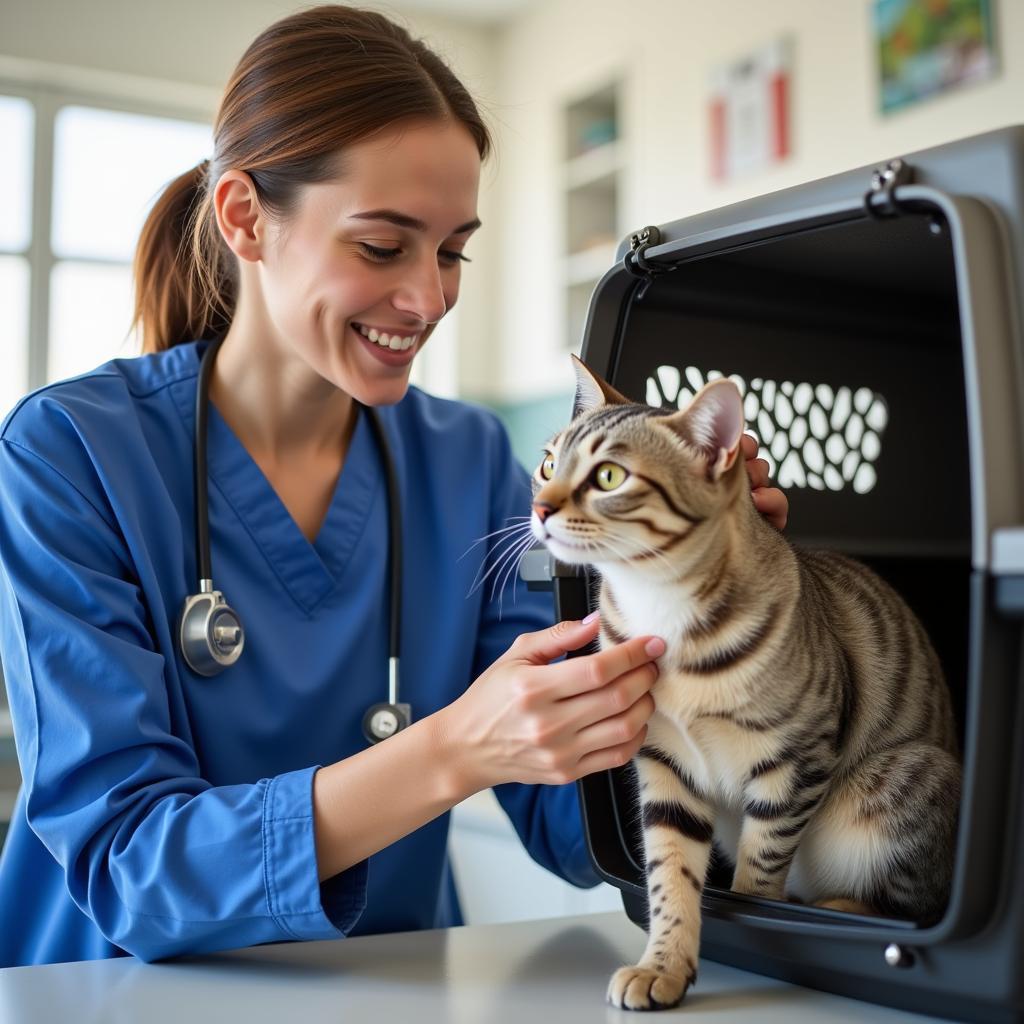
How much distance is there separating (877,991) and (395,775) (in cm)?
34

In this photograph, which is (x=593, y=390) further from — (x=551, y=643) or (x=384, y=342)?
(x=384, y=342)

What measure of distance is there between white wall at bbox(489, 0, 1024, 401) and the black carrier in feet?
3.25

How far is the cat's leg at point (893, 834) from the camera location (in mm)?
778

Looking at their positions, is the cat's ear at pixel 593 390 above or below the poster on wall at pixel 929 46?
below

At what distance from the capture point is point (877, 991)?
697 millimetres

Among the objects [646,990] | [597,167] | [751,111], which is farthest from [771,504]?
[597,167]

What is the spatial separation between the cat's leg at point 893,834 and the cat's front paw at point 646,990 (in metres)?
0.17

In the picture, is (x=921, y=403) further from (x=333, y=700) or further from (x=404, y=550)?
(x=333, y=700)

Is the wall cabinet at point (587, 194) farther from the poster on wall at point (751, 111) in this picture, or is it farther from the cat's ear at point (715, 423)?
the cat's ear at point (715, 423)

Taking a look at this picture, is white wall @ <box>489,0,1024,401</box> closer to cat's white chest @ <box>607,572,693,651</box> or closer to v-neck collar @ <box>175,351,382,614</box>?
v-neck collar @ <box>175,351,382,614</box>

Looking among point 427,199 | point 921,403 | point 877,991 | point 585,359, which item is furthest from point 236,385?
point 877,991

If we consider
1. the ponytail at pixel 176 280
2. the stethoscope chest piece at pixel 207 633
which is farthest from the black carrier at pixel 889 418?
the ponytail at pixel 176 280

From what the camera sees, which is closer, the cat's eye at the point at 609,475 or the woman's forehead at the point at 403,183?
the cat's eye at the point at 609,475

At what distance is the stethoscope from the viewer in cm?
104
